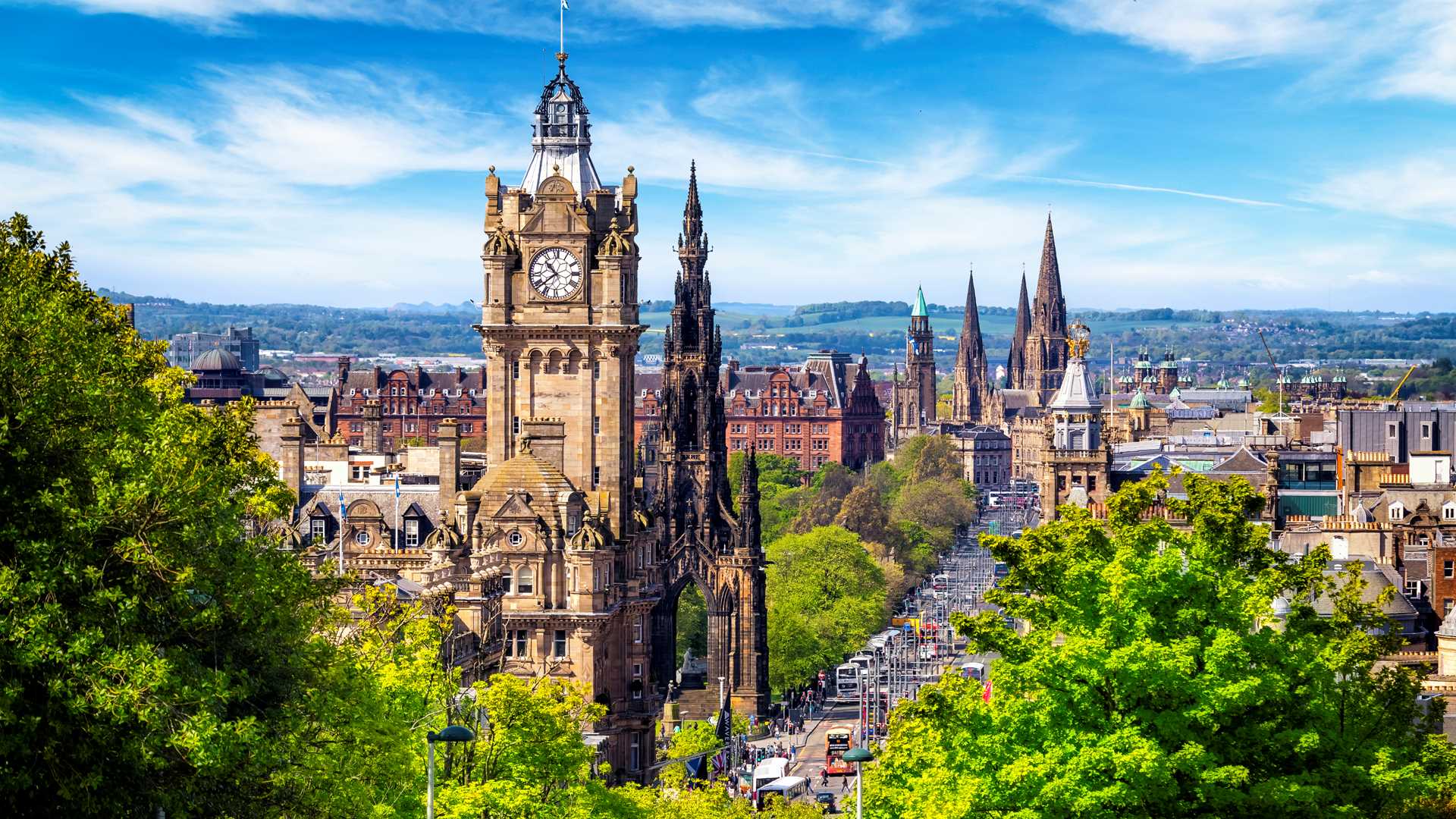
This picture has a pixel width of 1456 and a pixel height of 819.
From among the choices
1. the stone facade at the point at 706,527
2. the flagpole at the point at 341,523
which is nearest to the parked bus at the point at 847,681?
the stone facade at the point at 706,527

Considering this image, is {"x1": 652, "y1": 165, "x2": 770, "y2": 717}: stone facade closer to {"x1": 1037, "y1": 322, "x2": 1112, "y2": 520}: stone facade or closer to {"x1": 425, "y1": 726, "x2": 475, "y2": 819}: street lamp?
{"x1": 1037, "y1": 322, "x2": 1112, "y2": 520}: stone facade

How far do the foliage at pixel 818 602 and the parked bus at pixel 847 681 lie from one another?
1152 mm

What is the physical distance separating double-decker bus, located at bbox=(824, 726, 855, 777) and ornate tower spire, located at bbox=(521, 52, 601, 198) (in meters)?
31.0

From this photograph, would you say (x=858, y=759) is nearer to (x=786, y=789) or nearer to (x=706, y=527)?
(x=786, y=789)

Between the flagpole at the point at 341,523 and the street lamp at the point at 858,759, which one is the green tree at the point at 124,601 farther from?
the flagpole at the point at 341,523

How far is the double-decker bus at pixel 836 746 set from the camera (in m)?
112

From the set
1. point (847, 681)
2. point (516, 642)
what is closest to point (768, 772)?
point (516, 642)

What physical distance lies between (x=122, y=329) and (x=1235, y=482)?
27072 mm

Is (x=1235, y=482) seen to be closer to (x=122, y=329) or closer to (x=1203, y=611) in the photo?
(x=1203, y=611)

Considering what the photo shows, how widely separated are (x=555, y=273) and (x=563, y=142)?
679 cm

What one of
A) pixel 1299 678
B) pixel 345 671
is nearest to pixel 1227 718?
pixel 1299 678

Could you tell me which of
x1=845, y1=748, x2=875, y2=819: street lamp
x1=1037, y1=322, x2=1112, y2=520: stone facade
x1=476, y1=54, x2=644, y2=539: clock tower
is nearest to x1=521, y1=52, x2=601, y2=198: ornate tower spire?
x1=476, y1=54, x2=644, y2=539: clock tower

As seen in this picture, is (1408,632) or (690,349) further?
(690,349)

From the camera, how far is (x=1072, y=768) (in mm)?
50281
